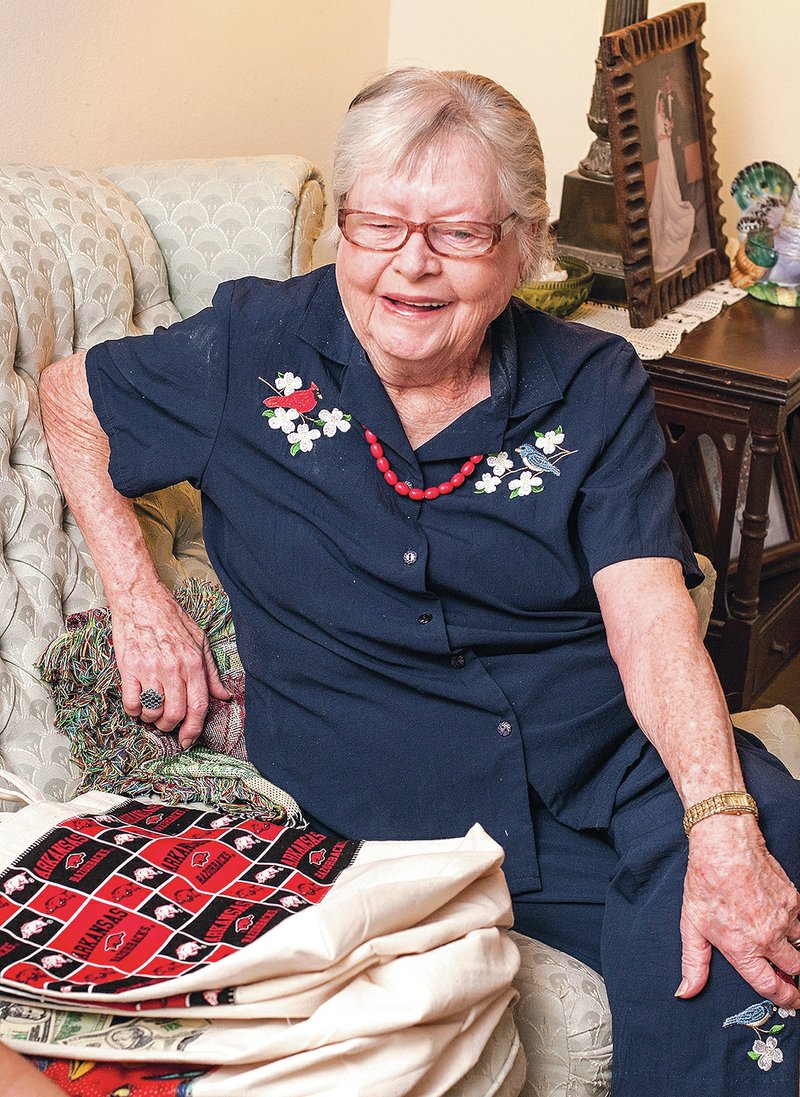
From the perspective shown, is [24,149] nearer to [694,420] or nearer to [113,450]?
[113,450]

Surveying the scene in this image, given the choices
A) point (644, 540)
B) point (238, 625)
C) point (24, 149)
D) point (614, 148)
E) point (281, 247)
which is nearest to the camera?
point (644, 540)

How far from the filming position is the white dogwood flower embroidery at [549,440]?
1538 millimetres

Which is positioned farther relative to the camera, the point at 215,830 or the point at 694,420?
the point at 694,420

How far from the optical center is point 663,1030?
4.34ft

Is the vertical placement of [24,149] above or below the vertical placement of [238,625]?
above

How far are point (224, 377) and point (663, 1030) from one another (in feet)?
2.80

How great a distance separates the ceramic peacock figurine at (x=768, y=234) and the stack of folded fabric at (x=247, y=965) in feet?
5.46

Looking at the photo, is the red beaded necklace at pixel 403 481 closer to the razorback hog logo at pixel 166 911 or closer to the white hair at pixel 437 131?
the white hair at pixel 437 131

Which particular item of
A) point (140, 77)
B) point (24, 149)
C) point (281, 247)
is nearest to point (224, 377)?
point (281, 247)

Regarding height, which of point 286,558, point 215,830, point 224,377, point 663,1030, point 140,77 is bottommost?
point 663,1030

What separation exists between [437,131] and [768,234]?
1.29m

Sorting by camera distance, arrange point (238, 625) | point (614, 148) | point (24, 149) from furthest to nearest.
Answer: point (614, 148) → point (24, 149) → point (238, 625)

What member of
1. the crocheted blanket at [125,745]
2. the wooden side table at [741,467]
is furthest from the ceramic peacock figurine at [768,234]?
the crocheted blanket at [125,745]

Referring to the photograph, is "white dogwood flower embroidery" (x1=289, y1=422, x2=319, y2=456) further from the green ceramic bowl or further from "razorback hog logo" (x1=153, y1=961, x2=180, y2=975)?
the green ceramic bowl
